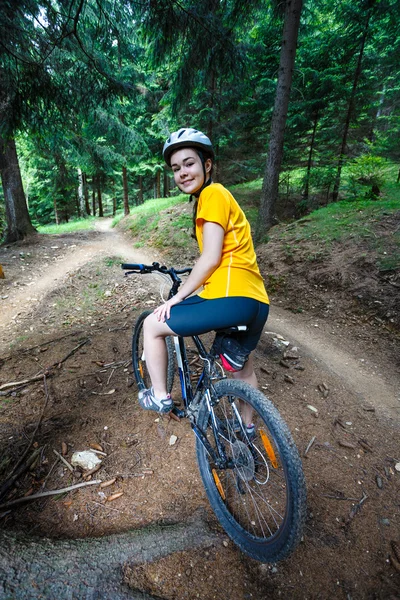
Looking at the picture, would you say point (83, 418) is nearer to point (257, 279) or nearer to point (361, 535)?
point (257, 279)

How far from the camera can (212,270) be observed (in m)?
1.81

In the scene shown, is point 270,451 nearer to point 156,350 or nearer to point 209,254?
A: point 156,350

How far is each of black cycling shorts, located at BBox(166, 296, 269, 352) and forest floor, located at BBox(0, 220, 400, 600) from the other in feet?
4.24

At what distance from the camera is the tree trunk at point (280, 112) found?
23.0 feet

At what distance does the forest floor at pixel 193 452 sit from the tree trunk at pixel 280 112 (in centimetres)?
462

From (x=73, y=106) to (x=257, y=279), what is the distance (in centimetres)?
557

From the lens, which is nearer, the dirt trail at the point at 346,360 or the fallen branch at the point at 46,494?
the fallen branch at the point at 46,494

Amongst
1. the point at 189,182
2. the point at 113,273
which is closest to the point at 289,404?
the point at 189,182

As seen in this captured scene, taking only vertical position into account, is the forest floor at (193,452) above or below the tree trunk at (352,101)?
below

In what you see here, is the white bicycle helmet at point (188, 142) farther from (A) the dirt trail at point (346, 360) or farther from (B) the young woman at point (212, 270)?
(A) the dirt trail at point (346, 360)

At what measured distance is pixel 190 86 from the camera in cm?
557

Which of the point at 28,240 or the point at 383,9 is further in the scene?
the point at 28,240

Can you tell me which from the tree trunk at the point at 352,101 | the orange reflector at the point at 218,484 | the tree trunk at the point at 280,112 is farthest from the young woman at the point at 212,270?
the tree trunk at the point at 352,101

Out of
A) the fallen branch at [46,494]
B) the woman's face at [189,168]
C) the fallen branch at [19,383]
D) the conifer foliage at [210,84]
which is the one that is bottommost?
the fallen branch at [19,383]
